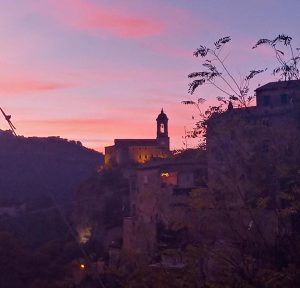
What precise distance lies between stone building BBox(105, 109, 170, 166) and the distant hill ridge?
18.8 m

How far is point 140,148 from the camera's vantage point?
262 ft

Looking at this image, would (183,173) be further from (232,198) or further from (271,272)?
(271,272)

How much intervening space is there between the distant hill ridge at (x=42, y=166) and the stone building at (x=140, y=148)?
61.7ft

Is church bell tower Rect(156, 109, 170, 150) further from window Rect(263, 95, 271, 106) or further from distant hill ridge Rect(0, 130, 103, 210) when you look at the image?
window Rect(263, 95, 271, 106)

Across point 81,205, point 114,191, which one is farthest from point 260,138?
point 81,205

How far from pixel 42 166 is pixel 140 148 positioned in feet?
119

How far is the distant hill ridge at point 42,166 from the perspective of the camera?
4166 inches

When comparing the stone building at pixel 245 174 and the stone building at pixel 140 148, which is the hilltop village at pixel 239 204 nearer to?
the stone building at pixel 245 174

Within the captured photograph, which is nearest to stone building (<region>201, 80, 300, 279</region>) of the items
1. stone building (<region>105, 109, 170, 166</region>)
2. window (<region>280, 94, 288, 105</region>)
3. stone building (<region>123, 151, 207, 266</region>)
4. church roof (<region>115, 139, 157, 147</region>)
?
stone building (<region>123, 151, 207, 266</region>)

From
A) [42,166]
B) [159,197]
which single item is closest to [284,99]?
[159,197]

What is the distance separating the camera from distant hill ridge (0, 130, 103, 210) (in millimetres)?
105819

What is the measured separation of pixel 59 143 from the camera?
432 feet

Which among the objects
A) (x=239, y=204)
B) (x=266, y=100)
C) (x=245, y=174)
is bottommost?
(x=239, y=204)

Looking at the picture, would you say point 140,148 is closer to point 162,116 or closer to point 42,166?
point 162,116
